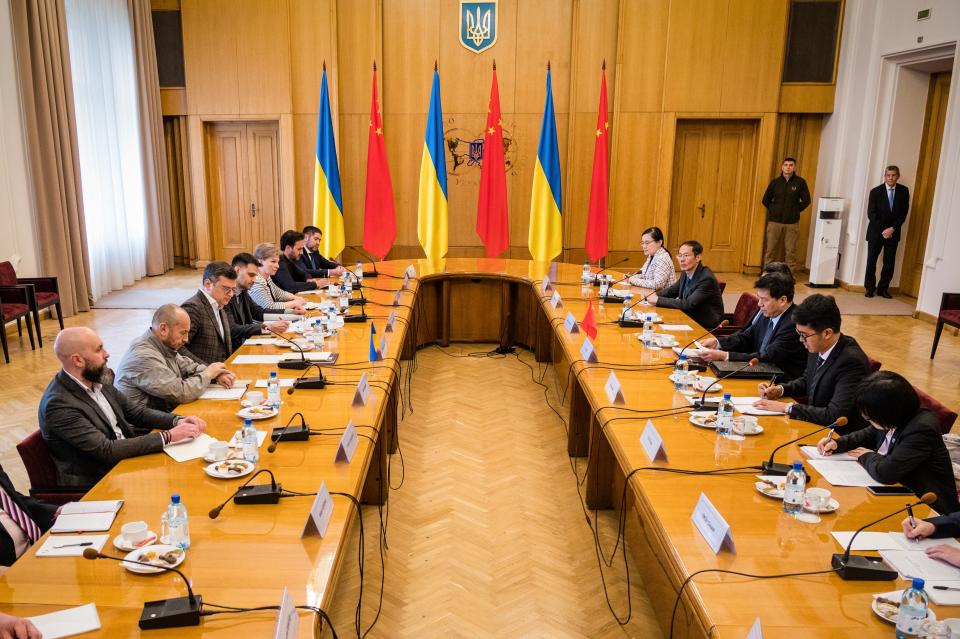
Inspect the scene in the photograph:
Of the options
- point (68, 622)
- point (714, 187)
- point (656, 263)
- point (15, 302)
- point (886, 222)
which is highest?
point (714, 187)

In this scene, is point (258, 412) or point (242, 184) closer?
point (258, 412)

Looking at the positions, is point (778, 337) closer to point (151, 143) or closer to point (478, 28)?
point (478, 28)

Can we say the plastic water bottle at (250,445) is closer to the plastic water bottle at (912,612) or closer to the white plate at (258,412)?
the white plate at (258,412)

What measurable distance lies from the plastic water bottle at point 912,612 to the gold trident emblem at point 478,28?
952 cm

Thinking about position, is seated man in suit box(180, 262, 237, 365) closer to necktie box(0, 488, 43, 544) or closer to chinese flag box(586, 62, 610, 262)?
necktie box(0, 488, 43, 544)

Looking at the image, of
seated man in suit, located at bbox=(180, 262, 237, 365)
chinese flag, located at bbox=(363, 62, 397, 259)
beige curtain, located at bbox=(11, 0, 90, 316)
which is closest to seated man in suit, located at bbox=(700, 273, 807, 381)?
seated man in suit, located at bbox=(180, 262, 237, 365)

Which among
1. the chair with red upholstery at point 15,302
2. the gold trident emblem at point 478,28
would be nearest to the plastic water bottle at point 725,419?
the chair with red upholstery at point 15,302

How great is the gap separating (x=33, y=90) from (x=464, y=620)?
7.52 meters

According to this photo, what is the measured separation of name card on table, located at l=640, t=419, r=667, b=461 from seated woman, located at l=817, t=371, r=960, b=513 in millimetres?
763

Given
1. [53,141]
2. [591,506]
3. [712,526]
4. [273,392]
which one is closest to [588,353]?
[591,506]

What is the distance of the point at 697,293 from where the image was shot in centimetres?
574

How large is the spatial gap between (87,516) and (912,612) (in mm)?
2519

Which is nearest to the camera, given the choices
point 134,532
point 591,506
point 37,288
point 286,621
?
point 286,621

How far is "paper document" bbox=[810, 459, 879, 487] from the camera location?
2832mm
